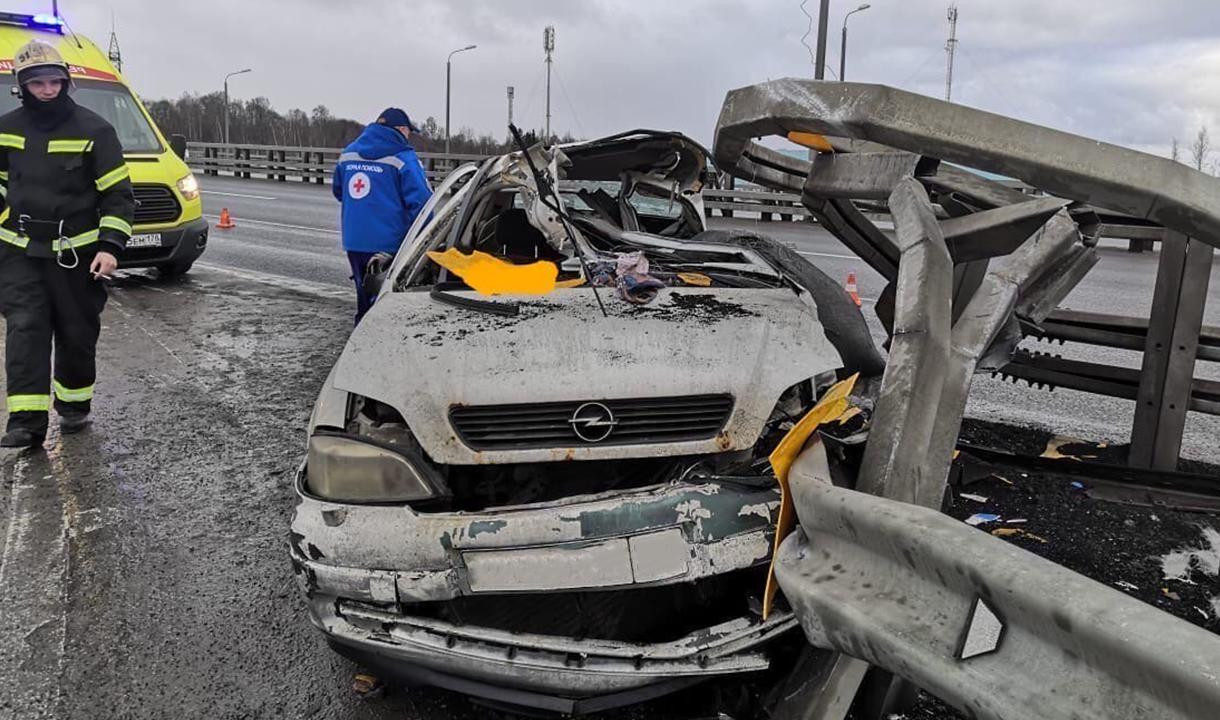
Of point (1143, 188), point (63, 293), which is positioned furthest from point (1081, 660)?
point (63, 293)

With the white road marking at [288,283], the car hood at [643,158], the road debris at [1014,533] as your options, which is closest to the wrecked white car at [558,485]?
the road debris at [1014,533]

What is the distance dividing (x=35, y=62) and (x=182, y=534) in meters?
2.61

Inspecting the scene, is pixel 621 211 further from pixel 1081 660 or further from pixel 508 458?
pixel 1081 660

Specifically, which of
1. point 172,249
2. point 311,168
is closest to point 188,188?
point 172,249

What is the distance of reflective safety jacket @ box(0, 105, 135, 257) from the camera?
4391 mm

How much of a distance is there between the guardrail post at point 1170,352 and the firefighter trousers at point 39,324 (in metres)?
5.30

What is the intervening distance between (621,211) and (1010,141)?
3.05m

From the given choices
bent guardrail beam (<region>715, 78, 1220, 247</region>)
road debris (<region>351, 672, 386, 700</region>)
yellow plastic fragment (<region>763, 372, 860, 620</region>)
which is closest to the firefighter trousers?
road debris (<region>351, 672, 386, 700</region>)

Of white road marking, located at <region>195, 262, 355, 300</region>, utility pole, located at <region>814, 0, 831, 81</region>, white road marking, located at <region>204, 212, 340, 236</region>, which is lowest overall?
white road marking, located at <region>195, 262, 355, 300</region>

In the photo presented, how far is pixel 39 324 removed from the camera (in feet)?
14.5

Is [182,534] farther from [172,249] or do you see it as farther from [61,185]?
[172,249]

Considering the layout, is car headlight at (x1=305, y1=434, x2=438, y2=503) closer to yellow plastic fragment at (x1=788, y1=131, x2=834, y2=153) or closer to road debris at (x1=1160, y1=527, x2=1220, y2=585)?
yellow plastic fragment at (x1=788, y1=131, x2=834, y2=153)

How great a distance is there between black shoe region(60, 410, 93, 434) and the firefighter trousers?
19cm

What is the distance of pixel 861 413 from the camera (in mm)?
2652
